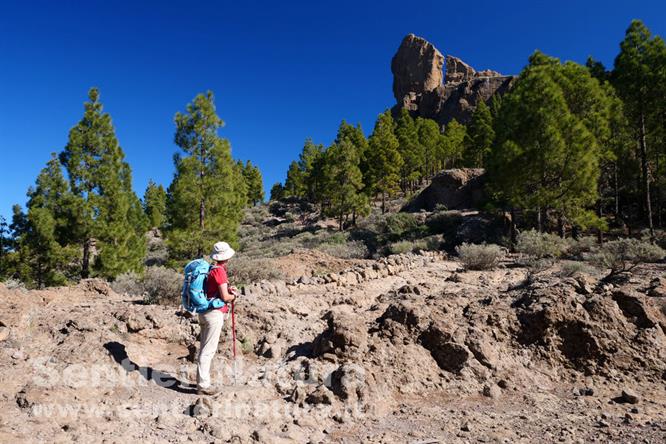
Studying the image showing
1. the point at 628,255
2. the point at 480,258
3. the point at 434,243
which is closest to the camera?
the point at 628,255

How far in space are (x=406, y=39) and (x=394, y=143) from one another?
9136cm

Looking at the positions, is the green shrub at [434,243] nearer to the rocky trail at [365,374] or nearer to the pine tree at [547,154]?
the pine tree at [547,154]

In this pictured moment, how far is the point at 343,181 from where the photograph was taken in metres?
31.2

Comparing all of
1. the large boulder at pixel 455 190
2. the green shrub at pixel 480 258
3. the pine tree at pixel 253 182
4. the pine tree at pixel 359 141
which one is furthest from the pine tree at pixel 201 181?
the pine tree at pixel 253 182

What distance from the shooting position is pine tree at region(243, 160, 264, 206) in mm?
59250

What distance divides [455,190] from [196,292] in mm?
27611

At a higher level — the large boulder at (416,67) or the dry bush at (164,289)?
the large boulder at (416,67)

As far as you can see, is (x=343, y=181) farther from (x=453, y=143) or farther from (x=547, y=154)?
(x=453, y=143)

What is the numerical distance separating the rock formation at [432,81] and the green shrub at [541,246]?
7933 centimetres

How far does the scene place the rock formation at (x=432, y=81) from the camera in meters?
89.2

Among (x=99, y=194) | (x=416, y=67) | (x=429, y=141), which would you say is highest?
(x=416, y=67)

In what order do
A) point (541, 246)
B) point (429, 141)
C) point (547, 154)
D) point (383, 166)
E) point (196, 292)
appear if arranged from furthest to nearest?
1. point (429, 141)
2. point (383, 166)
3. point (547, 154)
4. point (541, 246)
5. point (196, 292)

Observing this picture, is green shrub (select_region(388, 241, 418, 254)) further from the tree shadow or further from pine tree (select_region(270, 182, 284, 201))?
pine tree (select_region(270, 182, 284, 201))

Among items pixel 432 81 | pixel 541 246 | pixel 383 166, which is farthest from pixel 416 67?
pixel 541 246
